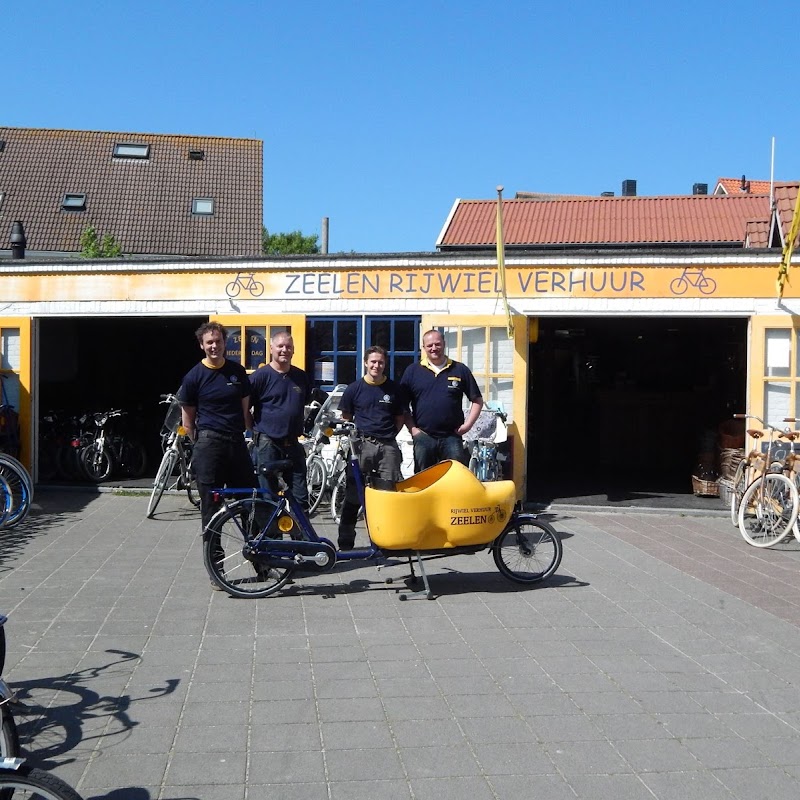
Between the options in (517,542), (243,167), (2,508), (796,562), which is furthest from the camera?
(243,167)

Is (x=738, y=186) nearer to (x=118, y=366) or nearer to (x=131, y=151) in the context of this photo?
(x=131, y=151)

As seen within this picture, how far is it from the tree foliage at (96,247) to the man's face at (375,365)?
22.4 m

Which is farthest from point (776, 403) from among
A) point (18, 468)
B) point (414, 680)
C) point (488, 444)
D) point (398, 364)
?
point (18, 468)

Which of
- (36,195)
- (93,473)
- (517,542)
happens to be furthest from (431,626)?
(36,195)

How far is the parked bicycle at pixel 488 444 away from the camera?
10734 millimetres

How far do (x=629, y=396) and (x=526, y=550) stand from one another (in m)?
10.4

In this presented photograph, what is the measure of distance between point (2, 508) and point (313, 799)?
288 inches

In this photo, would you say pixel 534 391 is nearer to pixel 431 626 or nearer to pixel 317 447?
pixel 317 447

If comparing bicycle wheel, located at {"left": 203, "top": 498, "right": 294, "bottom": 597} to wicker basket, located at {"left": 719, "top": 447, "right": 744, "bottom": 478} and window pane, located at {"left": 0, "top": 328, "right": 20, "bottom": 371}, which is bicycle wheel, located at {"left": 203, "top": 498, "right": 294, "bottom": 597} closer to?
wicker basket, located at {"left": 719, "top": 447, "right": 744, "bottom": 478}

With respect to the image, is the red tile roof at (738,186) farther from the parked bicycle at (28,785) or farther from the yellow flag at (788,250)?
the parked bicycle at (28,785)

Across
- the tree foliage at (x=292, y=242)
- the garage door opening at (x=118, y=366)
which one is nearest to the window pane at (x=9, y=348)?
the garage door opening at (x=118, y=366)

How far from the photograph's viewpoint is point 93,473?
13.4 m

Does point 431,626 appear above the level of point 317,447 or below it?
below

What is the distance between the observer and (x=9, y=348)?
42.8ft
